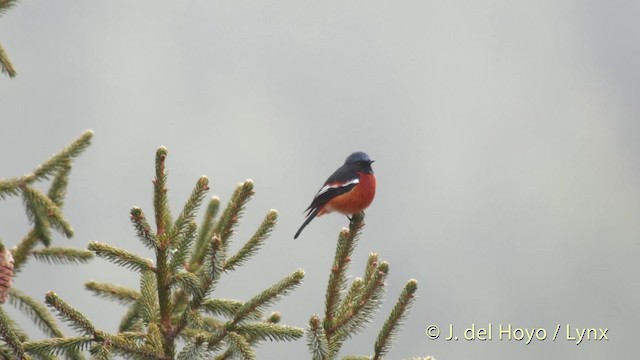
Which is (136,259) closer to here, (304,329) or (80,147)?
(304,329)

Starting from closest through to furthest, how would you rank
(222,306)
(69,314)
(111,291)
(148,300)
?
(69,314), (148,300), (222,306), (111,291)

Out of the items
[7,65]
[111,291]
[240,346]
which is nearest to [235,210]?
[240,346]

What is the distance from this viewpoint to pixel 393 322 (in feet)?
18.2

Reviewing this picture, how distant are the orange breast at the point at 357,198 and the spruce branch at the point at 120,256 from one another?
3.83 metres

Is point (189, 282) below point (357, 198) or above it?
below

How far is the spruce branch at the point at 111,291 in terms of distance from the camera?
22.4 ft

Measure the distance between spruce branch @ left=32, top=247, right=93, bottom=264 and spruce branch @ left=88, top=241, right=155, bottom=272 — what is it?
2010 mm

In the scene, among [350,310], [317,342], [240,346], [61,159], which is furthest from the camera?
[61,159]

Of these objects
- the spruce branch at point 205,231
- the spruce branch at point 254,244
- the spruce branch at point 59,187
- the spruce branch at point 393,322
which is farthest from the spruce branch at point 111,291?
the spruce branch at point 393,322

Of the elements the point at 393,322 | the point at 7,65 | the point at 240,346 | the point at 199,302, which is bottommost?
the point at 240,346

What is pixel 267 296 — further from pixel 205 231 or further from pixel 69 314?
pixel 205 231

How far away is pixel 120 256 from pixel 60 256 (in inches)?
91.7

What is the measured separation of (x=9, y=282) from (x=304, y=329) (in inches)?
81.4

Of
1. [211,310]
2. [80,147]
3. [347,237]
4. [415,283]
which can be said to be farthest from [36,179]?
[415,283]
